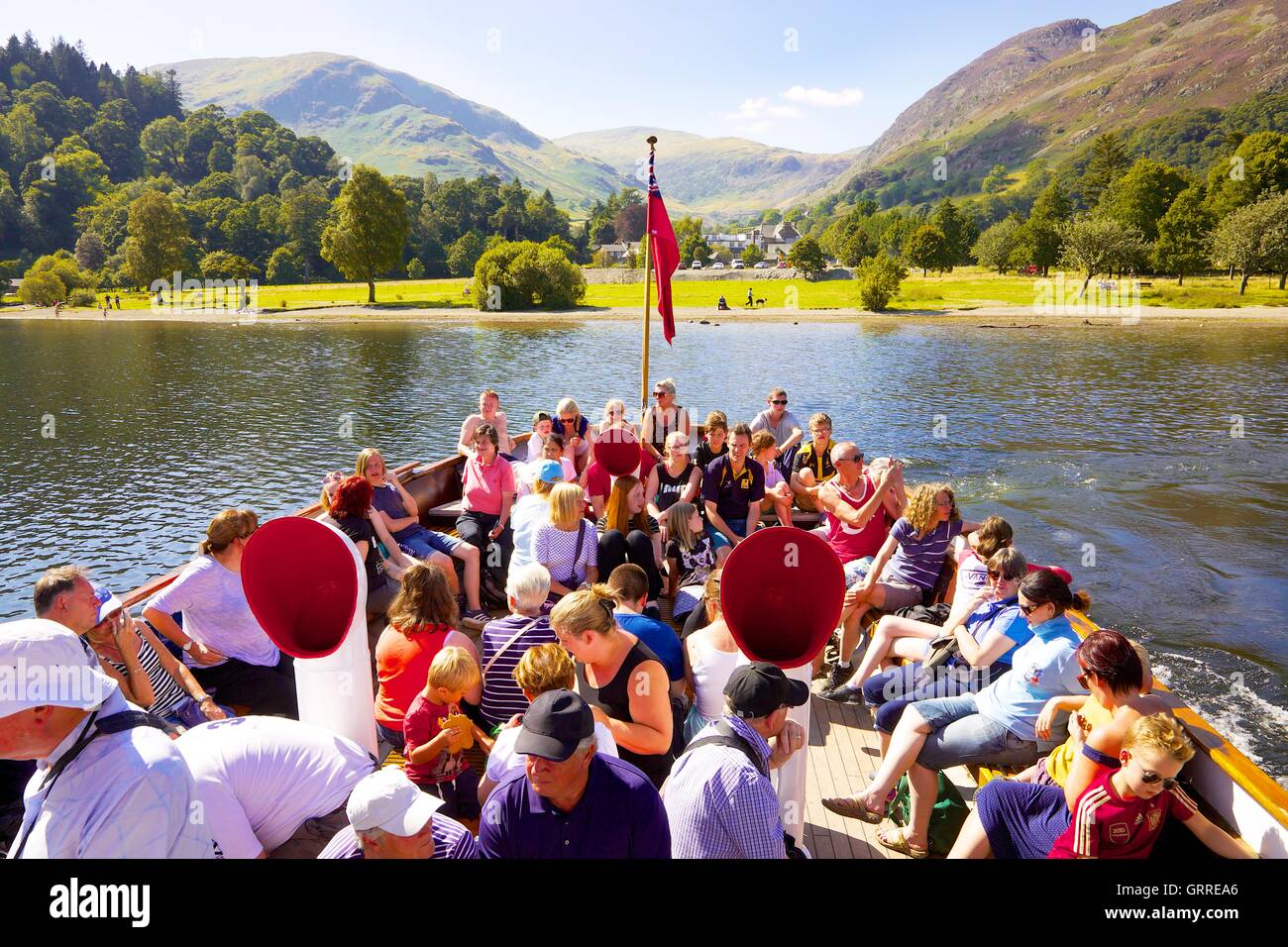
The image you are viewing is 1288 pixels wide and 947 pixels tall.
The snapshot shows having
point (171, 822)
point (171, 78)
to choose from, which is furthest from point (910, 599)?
point (171, 78)

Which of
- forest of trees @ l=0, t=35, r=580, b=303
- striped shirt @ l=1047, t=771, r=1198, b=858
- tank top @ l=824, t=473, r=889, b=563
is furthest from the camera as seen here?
forest of trees @ l=0, t=35, r=580, b=303

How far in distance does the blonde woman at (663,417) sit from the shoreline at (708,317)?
4970 centimetres

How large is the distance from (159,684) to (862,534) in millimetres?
5539

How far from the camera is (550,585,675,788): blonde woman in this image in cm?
367

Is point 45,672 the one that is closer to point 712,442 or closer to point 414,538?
point 414,538

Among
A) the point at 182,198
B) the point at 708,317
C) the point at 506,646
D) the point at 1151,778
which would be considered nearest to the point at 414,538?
the point at 506,646

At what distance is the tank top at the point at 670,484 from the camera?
7.52 meters

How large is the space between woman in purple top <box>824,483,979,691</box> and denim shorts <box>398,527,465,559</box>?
3672mm

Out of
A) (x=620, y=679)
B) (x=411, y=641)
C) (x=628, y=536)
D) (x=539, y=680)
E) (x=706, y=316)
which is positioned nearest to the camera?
(x=539, y=680)

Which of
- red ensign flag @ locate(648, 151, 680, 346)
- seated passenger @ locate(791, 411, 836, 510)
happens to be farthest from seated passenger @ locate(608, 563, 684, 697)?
red ensign flag @ locate(648, 151, 680, 346)

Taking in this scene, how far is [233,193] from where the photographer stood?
439 feet

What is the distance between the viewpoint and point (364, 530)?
634 centimetres

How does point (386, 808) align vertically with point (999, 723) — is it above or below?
above

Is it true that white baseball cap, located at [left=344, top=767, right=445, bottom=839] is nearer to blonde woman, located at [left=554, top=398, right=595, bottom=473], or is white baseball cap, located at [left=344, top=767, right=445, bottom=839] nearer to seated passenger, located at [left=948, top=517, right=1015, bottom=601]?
seated passenger, located at [left=948, top=517, right=1015, bottom=601]
